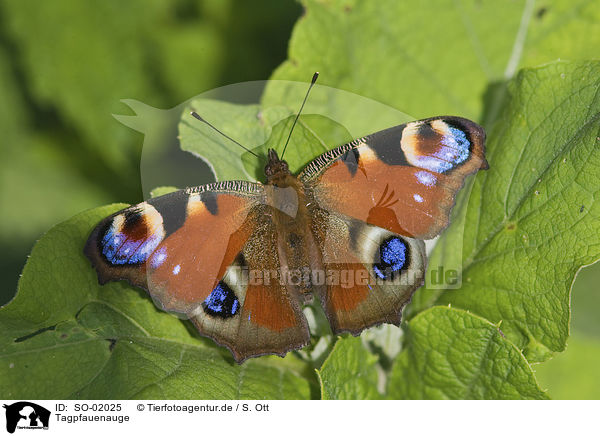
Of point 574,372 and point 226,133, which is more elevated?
point 226,133

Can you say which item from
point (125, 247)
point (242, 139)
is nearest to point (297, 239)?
point (242, 139)

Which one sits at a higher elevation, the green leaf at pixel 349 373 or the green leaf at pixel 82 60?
the green leaf at pixel 82 60

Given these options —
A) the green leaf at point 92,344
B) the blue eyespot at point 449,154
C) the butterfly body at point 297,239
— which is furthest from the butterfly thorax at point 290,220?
the blue eyespot at point 449,154

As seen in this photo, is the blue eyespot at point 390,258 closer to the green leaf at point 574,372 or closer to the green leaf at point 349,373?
the green leaf at point 349,373

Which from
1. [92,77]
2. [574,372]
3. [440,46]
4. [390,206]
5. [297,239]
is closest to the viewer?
[390,206]

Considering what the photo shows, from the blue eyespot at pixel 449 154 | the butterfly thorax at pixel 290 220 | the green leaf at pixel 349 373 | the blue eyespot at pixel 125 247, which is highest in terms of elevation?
the blue eyespot at pixel 449 154
